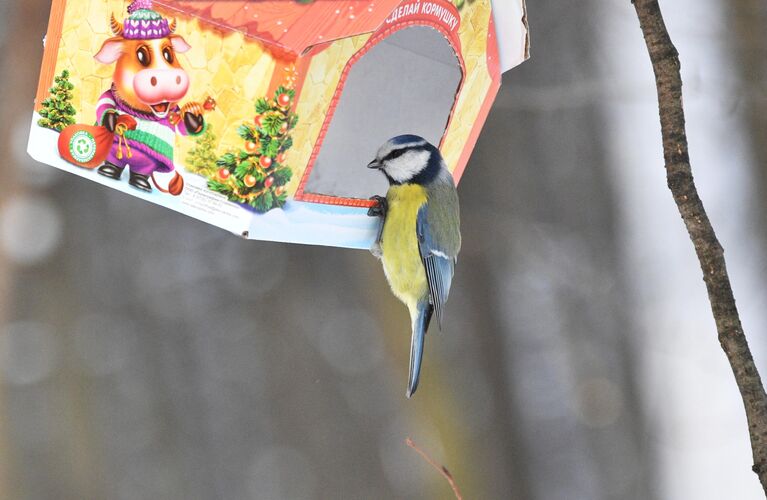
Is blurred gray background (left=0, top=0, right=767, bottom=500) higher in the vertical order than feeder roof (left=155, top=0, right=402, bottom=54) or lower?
lower

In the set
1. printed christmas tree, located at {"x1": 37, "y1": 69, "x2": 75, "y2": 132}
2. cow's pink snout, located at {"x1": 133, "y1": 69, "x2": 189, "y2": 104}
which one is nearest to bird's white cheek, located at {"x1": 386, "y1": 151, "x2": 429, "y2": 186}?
cow's pink snout, located at {"x1": 133, "y1": 69, "x2": 189, "y2": 104}

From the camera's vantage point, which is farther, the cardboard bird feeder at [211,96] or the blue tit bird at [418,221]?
the blue tit bird at [418,221]

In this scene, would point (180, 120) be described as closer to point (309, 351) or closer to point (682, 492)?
point (309, 351)

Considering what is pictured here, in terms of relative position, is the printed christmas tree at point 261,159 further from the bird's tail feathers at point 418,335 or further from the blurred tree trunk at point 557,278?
the blurred tree trunk at point 557,278

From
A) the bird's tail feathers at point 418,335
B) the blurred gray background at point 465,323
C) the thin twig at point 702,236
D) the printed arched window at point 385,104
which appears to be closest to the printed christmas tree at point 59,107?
the printed arched window at point 385,104

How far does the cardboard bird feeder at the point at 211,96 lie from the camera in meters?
1.11

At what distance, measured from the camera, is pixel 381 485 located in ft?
9.70

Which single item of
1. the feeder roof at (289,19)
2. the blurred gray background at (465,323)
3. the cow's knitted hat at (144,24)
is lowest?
the blurred gray background at (465,323)

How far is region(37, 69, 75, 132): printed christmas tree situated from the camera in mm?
1211

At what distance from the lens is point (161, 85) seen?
117 cm

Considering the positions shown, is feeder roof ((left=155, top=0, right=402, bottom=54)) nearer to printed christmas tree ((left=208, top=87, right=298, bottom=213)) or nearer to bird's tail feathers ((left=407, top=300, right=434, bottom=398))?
printed christmas tree ((left=208, top=87, right=298, bottom=213))

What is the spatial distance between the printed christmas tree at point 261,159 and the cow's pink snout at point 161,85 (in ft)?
0.32

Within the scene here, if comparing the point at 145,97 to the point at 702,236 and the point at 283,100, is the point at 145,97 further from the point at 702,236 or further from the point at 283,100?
the point at 702,236

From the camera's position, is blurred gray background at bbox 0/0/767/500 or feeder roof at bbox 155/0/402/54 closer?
feeder roof at bbox 155/0/402/54
